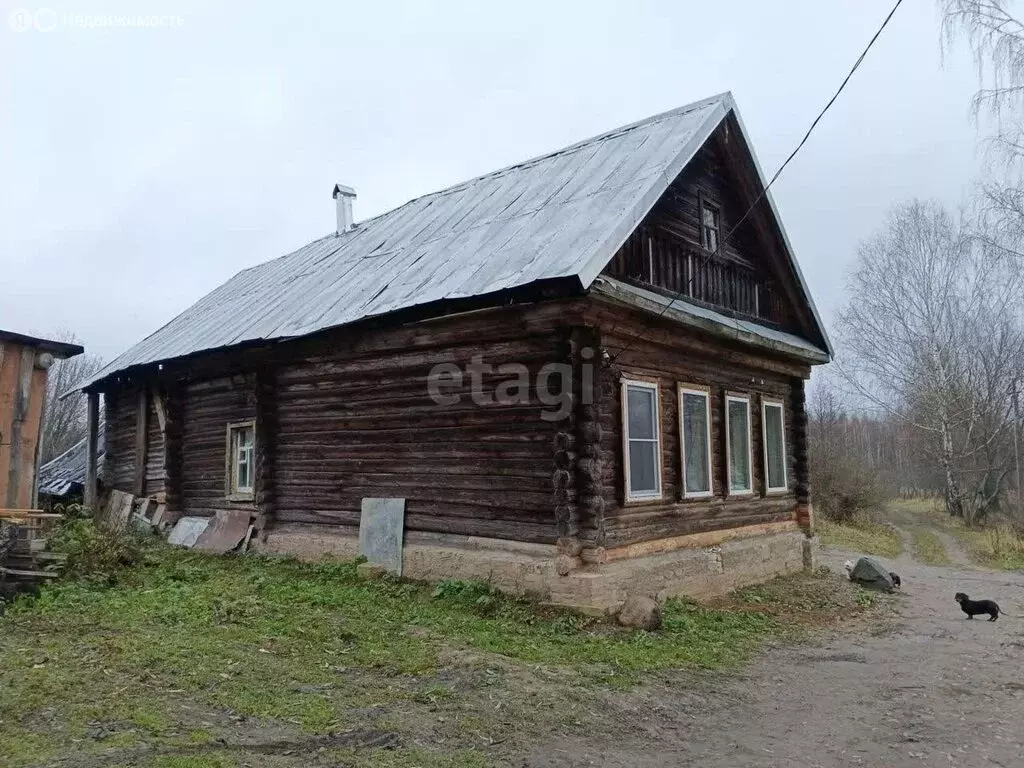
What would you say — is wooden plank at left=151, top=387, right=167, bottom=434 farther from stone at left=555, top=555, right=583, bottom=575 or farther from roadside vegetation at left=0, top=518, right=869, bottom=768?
stone at left=555, top=555, right=583, bottom=575

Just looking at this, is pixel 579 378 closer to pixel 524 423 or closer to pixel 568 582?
pixel 524 423

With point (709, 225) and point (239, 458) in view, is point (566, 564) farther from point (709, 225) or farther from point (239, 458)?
point (239, 458)

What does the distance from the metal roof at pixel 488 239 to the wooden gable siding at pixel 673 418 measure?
1086 millimetres

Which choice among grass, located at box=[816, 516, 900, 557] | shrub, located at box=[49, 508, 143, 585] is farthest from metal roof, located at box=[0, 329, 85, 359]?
grass, located at box=[816, 516, 900, 557]

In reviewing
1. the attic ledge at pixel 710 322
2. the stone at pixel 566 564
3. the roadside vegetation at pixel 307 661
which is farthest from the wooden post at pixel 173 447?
the attic ledge at pixel 710 322

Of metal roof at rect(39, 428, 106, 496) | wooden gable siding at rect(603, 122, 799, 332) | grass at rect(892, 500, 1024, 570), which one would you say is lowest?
grass at rect(892, 500, 1024, 570)

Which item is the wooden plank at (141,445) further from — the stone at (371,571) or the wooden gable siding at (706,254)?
the wooden gable siding at (706,254)

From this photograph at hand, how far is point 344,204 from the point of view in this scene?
1856cm

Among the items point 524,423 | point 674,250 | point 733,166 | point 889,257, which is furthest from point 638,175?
point 889,257

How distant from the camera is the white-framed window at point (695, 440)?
10.5 m

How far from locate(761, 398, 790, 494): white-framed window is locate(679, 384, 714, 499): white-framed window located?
2003 millimetres

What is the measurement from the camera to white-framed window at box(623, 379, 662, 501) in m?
9.41

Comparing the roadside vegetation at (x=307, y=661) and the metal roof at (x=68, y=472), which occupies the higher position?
the metal roof at (x=68, y=472)

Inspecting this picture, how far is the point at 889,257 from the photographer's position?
31547 mm
